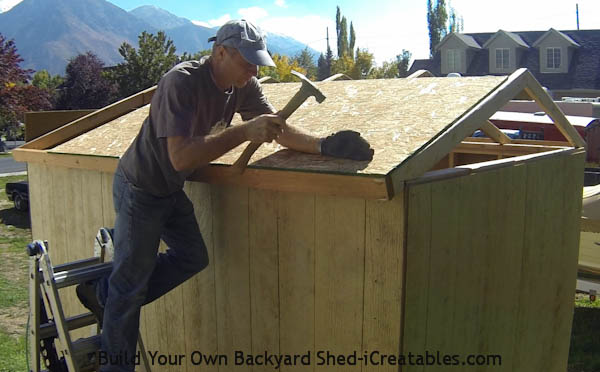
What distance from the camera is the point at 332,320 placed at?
122 inches

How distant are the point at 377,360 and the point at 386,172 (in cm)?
98

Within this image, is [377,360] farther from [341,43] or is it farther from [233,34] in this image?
[341,43]

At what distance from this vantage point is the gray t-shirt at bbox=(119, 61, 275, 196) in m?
2.93

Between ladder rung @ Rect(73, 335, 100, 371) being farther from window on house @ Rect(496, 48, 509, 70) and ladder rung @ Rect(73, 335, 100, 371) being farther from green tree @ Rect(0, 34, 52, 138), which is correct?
window on house @ Rect(496, 48, 509, 70)

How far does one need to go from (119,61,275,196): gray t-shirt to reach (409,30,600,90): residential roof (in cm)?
3503

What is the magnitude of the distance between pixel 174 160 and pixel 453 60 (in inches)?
1512

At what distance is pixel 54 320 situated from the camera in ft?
10.4

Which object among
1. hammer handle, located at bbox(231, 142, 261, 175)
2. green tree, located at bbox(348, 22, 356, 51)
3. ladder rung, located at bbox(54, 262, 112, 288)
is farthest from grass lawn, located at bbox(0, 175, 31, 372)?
green tree, located at bbox(348, 22, 356, 51)

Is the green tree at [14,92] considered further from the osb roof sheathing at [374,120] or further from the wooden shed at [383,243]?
the wooden shed at [383,243]

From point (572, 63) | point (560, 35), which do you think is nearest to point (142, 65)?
point (560, 35)

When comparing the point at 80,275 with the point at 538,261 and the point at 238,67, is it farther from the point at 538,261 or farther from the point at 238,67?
the point at 538,261

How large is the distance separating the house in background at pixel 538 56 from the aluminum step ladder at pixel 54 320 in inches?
1343

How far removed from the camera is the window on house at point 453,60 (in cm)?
3856

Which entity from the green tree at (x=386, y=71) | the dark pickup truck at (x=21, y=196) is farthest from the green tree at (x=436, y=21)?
the dark pickup truck at (x=21, y=196)
